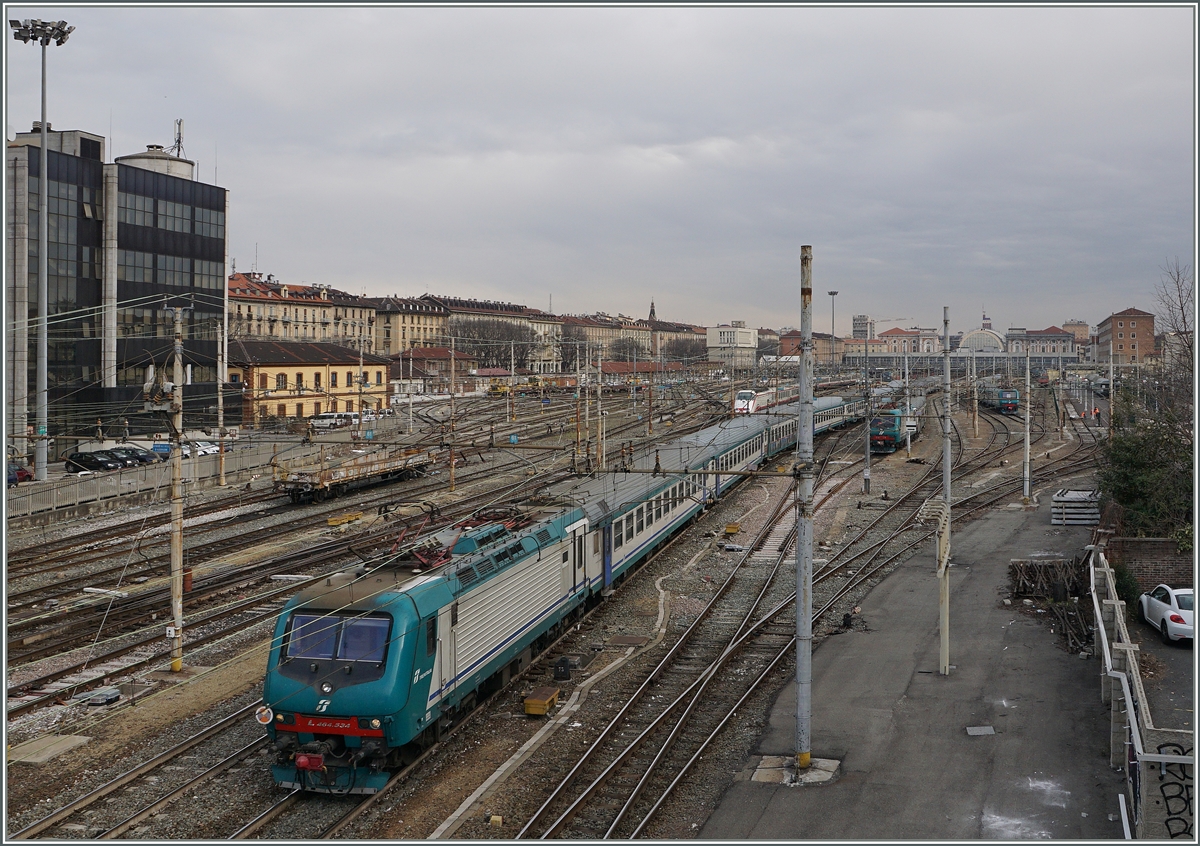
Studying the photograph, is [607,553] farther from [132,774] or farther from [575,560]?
[132,774]

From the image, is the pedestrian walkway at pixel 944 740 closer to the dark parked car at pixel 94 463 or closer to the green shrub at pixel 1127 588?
the green shrub at pixel 1127 588

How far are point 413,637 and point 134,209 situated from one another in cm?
4973

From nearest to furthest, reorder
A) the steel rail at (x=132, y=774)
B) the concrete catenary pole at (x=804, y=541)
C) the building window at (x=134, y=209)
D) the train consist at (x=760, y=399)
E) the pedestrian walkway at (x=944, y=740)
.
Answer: the steel rail at (x=132, y=774)
the pedestrian walkway at (x=944, y=740)
the concrete catenary pole at (x=804, y=541)
the building window at (x=134, y=209)
the train consist at (x=760, y=399)

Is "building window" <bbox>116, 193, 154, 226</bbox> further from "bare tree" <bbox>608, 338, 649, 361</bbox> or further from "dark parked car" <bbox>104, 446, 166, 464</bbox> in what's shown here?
"bare tree" <bbox>608, 338, 649, 361</bbox>

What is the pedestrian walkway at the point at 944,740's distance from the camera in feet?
41.3

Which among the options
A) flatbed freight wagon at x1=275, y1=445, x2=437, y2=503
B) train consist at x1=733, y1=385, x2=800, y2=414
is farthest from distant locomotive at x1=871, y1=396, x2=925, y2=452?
flatbed freight wagon at x1=275, y1=445, x2=437, y2=503

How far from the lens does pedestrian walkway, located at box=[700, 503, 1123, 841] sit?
12.6 m

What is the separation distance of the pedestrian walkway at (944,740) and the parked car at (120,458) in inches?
1385

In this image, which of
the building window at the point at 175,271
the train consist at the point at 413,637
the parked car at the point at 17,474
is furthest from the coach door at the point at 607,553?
the building window at the point at 175,271

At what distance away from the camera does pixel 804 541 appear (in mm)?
14438

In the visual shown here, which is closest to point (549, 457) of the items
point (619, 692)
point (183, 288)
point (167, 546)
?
point (167, 546)

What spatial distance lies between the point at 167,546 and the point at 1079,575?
2588 cm

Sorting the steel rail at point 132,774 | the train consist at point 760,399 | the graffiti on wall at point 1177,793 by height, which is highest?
the train consist at point 760,399

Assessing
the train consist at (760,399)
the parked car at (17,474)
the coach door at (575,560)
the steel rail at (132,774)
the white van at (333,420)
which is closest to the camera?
the steel rail at (132,774)
